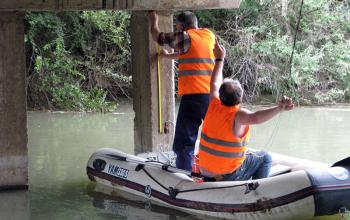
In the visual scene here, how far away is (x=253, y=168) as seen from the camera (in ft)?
23.3

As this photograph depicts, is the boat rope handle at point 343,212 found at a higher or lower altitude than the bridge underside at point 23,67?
lower

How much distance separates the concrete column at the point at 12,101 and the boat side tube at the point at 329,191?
11.1 ft

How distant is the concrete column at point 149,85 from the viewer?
8758 millimetres

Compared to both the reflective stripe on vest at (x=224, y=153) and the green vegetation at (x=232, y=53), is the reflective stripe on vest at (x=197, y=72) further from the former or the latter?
the green vegetation at (x=232, y=53)

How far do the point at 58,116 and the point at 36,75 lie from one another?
1.60m

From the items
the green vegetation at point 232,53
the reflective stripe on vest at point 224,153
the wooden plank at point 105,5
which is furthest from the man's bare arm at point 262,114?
the green vegetation at point 232,53

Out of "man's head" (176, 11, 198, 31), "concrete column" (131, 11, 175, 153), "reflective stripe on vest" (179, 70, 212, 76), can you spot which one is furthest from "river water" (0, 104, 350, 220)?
"man's head" (176, 11, 198, 31)

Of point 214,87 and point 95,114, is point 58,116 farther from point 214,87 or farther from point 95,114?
point 214,87

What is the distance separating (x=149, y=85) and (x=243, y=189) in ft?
8.26

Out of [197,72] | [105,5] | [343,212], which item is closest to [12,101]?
[105,5]

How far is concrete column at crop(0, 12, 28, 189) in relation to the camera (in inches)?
313

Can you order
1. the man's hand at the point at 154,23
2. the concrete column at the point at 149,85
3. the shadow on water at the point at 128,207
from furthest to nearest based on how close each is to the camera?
the concrete column at the point at 149,85, the man's hand at the point at 154,23, the shadow on water at the point at 128,207

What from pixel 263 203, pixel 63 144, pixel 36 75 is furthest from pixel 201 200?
pixel 36 75

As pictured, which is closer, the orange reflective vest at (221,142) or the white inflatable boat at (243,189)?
the white inflatable boat at (243,189)
